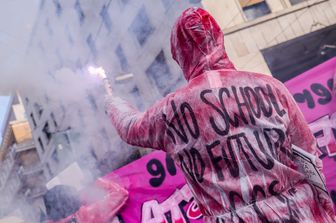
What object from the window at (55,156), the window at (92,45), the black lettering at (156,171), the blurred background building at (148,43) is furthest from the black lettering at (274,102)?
the window at (55,156)

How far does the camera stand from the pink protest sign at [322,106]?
2.76 m

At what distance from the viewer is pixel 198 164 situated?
4.47 ft

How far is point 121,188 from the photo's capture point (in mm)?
3191

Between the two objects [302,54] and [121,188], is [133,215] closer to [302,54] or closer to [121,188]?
[121,188]

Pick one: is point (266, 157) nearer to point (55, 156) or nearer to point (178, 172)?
point (178, 172)

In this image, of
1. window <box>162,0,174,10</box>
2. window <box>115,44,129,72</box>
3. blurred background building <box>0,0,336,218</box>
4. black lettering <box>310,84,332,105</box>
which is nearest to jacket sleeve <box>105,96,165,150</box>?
black lettering <box>310,84,332,105</box>

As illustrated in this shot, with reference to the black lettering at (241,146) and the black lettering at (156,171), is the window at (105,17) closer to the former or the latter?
the black lettering at (156,171)

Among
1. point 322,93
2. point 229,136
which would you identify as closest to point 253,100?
point 229,136

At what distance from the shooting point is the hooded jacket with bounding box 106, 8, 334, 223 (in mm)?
1286

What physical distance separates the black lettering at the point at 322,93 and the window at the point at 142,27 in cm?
652

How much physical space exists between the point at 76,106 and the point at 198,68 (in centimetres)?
769

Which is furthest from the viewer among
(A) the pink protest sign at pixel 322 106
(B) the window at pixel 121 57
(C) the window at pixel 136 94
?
(B) the window at pixel 121 57

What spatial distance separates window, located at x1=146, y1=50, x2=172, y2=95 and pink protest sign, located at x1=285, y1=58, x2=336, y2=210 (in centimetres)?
553

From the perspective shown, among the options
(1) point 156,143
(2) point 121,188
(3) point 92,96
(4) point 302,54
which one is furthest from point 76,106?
(1) point 156,143
